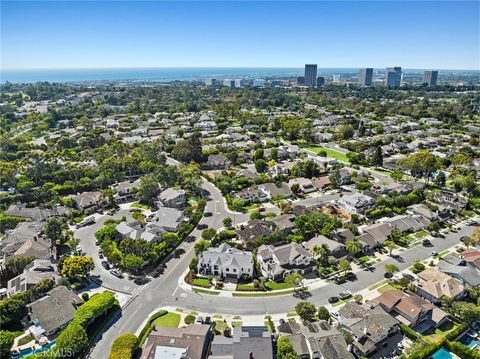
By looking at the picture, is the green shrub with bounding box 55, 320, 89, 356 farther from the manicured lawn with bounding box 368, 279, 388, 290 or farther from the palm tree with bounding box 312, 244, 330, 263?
the manicured lawn with bounding box 368, 279, 388, 290

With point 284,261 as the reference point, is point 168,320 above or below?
below

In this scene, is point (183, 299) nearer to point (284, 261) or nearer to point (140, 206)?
point (284, 261)

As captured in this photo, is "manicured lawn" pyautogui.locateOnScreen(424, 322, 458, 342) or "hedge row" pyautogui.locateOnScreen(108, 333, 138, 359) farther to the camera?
"manicured lawn" pyautogui.locateOnScreen(424, 322, 458, 342)

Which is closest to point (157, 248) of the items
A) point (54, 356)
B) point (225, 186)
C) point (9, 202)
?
point (54, 356)

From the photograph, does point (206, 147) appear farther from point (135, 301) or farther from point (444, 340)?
point (444, 340)

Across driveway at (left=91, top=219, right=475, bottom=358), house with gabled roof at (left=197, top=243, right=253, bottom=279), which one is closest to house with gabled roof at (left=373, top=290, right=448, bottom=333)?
driveway at (left=91, top=219, right=475, bottom=358)

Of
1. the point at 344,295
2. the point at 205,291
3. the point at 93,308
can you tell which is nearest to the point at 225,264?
the point at 205,291
